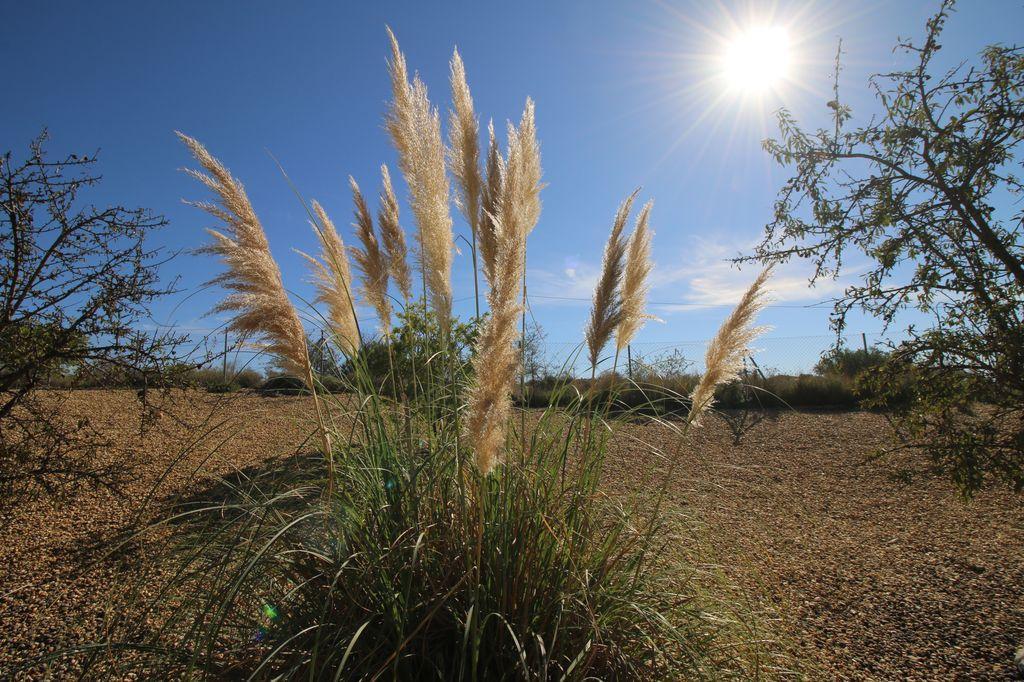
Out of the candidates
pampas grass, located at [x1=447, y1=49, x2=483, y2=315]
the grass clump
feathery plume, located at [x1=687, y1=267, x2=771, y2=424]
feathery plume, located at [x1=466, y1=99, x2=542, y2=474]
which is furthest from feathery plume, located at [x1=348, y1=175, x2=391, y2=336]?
feathery plume, located at [x1=687, y1=267, x2=771, y2=424]

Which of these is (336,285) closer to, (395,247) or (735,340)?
(395,247)

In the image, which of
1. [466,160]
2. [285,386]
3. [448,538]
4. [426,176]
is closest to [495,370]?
[448,538]

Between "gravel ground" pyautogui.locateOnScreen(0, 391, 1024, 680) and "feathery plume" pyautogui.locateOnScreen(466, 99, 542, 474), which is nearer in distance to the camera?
"feathery plume" pyautogui.locateOnScreen(466, 99, 542, 474)

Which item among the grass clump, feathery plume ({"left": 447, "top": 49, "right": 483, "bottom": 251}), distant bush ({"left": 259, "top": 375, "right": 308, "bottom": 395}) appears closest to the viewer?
the grass clump

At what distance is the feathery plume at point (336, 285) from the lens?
228 centimetres

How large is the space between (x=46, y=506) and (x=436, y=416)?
3.82 m

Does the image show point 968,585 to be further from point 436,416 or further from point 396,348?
point 396,348

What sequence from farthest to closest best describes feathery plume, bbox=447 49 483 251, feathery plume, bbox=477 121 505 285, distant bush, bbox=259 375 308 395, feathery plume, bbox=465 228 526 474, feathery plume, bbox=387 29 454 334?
distant bush, bbox=259 375 308 395 → feathery plume, bbox=447 49 483 251 → feathery plume, bbox=387 29 454 334 → feathery plume, bbox=477 121 505 285 → feathery plume, bbox=465 228 526 474

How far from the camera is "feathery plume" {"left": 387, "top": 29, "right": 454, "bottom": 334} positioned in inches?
82.4

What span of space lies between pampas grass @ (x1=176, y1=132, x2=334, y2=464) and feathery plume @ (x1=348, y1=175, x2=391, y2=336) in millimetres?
445

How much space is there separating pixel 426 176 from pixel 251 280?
0.81 metres

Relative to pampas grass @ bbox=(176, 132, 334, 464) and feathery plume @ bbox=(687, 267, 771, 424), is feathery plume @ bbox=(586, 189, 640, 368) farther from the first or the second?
pampas grass @ bbox=(176, 132, 334, 464)

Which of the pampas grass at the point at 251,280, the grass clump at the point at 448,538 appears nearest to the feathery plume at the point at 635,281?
the grass clump at the point at 448,538

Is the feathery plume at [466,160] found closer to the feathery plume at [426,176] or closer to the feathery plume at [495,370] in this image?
the feathery plume at [426,176]
